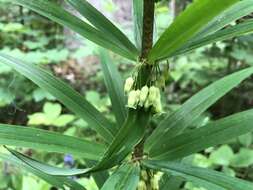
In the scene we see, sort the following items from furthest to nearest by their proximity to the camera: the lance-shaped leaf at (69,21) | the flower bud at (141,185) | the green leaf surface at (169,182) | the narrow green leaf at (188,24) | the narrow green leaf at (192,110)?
the green leaf surface at (169,182)
the narrow green leaf at (192,110)
the flower bud at (141,185)
the lance-shaped leaf at (69,21)
the narrow green leaf at (188,24)

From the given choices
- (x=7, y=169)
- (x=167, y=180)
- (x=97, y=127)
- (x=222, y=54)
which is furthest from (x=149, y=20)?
(x=222, y=54)

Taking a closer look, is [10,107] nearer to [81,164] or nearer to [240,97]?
[81,164]

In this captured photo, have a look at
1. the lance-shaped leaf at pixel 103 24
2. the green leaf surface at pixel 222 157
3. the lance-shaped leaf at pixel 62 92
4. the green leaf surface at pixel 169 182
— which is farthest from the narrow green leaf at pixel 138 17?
the green leaf surface at pixel 222 157

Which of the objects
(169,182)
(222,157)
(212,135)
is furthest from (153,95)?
(222,157)

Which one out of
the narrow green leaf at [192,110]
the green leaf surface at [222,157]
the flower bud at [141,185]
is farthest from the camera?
the green leaf surface at [222,157]

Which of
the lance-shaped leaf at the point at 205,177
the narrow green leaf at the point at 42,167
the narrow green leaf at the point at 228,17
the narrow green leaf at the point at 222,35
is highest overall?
the narrow green leaf at the point at 228,17

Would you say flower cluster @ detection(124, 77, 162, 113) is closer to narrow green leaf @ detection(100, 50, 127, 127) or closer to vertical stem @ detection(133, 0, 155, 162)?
vertical stem @ detection(133, 0, 155, 162)

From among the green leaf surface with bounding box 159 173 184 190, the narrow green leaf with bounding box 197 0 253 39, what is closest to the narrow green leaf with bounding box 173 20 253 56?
A: the narrow green leaf with bounding box 197 0 253 39

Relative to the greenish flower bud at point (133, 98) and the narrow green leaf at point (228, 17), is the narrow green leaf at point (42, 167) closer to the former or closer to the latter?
the greenish flower bud at point (133, 98)
